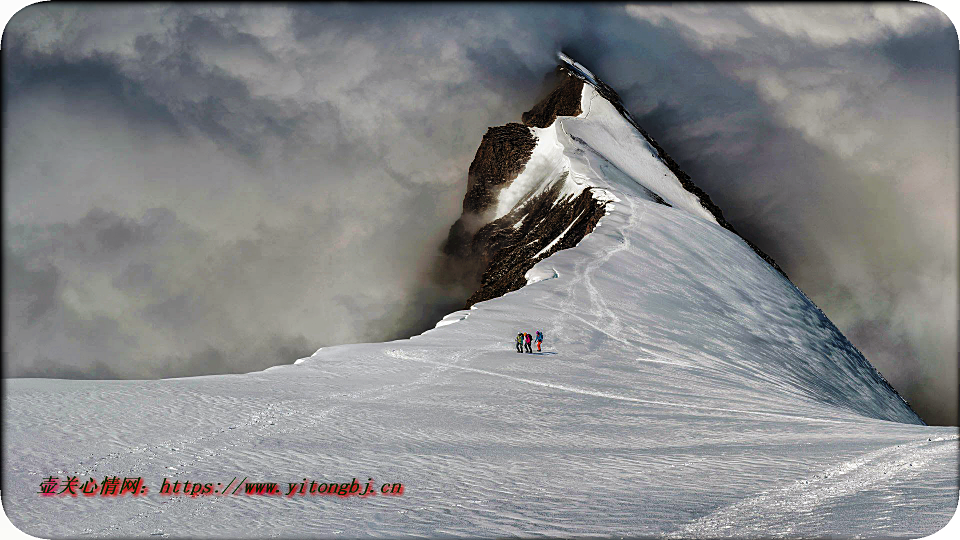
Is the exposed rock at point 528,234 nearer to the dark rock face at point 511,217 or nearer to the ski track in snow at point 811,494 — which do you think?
the dark rock face at point 511,217

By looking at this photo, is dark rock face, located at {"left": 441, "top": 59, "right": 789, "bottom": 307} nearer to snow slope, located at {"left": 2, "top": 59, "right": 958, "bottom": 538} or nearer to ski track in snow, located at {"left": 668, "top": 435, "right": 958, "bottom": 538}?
snow slope, located at {"left": 2, "top": 59, "right": 958, "bottom": 538}

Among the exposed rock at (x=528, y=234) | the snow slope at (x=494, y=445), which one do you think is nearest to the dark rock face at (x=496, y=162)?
the exposed rock at (x=528, y=234)

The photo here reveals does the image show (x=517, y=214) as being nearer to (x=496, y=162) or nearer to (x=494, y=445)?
(x=496, y=162)

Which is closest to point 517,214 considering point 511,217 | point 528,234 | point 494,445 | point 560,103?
point 511,217

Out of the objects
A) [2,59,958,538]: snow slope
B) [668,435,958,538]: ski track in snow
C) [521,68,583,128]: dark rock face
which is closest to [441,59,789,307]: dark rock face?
[521,68,583,128]: dark rock face

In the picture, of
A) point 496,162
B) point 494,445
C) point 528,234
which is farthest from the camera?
point 496,162
